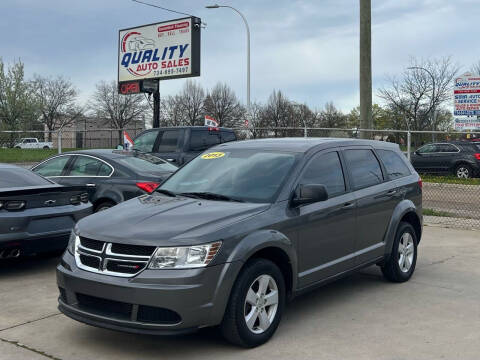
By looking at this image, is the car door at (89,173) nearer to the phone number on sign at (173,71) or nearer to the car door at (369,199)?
the car door at (369,199)

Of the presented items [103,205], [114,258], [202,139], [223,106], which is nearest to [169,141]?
[202,139]

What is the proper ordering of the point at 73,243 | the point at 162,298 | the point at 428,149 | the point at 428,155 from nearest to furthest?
the point at 162,298
the point at 73,243
the point at 428,155
the point at 428,149

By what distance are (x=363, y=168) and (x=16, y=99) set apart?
46.6 metres

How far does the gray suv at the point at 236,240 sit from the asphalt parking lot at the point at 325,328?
288 millimetres

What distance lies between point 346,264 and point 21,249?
141 inches

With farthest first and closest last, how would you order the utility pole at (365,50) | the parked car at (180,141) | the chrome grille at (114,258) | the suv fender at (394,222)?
the utility pole at (365,50)
the parked car at (180,141)
the suv fender at (394,222)
the chrome grille at (114,258)

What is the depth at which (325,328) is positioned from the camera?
5.02m

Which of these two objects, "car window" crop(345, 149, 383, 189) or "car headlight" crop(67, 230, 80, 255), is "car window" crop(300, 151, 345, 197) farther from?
"car headlight" crop(67, 230, 80, 255)

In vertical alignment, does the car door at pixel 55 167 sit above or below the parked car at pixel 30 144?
below

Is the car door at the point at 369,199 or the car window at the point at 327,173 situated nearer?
the car window at the point at 327,173

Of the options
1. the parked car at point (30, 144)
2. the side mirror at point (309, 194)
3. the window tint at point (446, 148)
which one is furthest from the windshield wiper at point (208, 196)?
the parked car at point (30, 144)

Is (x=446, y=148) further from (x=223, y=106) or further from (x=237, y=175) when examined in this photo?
(x=223, y=106)

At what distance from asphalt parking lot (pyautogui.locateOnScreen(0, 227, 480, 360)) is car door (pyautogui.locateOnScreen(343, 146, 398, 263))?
1.82ft

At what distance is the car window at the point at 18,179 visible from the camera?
705 cm
